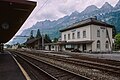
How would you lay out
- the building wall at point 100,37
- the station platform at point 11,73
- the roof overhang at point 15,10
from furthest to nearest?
1. the building wall at point 100,37
2. the roof overhang at point 15,10
3. the station platform at point 11,73

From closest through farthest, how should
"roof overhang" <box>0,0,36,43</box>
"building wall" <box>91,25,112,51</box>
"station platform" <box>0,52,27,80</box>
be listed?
"station platform" <box>0,52,27,80</box> → "roof overhang" <box>0,0,36,43</box> → "building wall" <box>91,25,112,51</box>

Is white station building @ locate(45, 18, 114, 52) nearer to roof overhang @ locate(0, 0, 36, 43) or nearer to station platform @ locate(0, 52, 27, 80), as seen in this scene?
roof overhang @ locate(0, 0, 36, 43)

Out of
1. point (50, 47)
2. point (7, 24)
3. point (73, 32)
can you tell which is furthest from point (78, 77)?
point (50, 47)

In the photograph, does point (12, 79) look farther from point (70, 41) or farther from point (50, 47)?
point (50, 47)

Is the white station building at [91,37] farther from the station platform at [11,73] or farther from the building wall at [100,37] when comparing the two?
the station platform at [11,73]

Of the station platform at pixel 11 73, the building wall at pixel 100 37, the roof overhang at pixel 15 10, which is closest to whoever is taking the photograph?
the station platform at pixel 11 73

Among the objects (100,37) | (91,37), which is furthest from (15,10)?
(100,37)

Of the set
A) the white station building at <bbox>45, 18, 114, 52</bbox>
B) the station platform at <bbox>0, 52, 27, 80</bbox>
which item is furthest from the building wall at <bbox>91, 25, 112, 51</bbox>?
the station platform at <bbox>0, 52, 27, 80</bbox>

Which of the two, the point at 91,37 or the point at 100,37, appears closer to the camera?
the point at 91,37

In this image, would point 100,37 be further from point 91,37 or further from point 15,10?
point 15,10

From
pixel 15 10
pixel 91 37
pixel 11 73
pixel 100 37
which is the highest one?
pixel 15 10

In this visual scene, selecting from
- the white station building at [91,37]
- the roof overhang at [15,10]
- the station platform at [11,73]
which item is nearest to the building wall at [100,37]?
the white station building at [91,37]

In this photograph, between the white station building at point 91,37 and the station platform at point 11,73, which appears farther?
the white station building at point 91,37

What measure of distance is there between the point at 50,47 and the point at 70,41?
21453 mm
